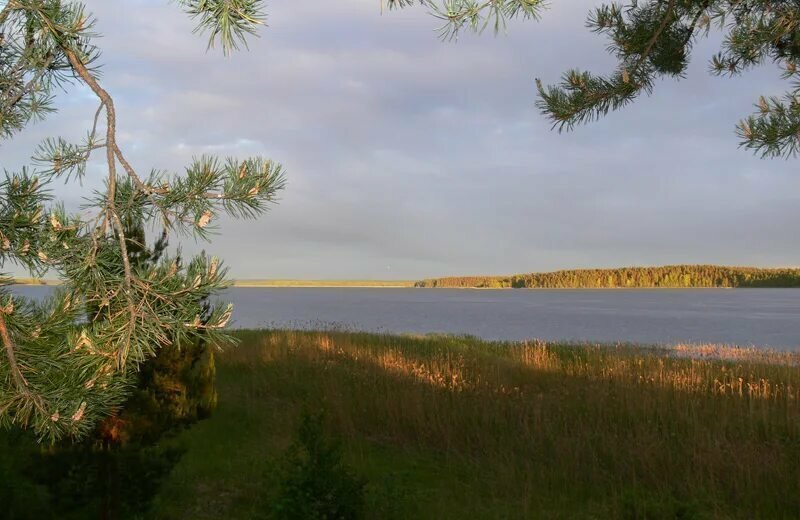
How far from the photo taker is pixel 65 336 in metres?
1.73

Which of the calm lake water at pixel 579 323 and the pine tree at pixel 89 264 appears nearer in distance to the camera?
the pine tree at pixel 89 264

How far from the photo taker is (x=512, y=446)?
6.56m

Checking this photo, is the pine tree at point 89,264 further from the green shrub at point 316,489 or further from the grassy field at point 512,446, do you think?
the grassy field at point 512,446

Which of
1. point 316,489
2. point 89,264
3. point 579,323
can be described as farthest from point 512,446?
point 579,323

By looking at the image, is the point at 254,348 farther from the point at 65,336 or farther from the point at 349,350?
the point at 65,336

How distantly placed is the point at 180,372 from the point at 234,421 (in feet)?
12.2

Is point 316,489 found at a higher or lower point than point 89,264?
lower

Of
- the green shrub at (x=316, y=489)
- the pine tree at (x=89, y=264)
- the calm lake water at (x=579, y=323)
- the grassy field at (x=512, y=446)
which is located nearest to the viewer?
the pine tree at (x=89, y=264)

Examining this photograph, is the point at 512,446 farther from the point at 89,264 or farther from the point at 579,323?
the point at 579,323

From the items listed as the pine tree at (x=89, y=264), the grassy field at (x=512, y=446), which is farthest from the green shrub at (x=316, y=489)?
the pine tree at (x=89, y=264)

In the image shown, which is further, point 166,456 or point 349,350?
point 349,350

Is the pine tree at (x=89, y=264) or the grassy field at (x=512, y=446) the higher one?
the pine tree at (x=89, y=264)

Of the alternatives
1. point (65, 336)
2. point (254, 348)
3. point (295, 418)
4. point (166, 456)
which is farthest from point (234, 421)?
point (65, 336)

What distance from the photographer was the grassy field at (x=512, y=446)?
518 cm
